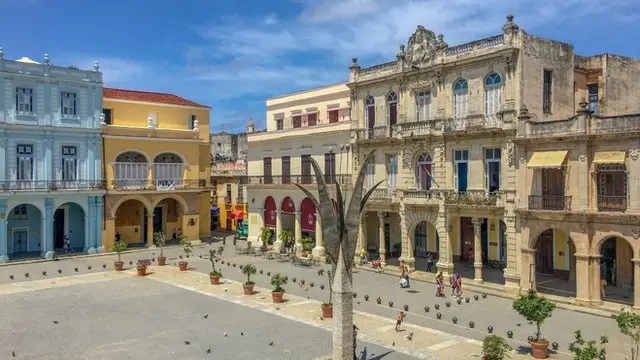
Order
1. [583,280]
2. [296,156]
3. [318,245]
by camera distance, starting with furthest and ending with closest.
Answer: [296,156] < [318,245] < [583,280]

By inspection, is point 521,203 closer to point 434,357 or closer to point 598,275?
point 598,275

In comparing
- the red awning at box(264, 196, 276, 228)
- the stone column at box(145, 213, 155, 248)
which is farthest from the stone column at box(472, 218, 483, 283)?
the stone column at box(145, 213, 155, 248)

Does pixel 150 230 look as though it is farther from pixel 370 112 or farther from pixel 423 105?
pixel 423 105

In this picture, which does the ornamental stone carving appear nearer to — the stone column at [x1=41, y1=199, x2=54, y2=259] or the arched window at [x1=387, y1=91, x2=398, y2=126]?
the arched window at [x1=387, y1=91, x2=398, y2=126]

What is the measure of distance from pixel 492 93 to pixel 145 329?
20305 millimetres

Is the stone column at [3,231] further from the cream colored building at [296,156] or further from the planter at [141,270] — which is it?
the cream colored building at [296,156]

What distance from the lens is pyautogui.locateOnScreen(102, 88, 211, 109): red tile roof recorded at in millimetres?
46500

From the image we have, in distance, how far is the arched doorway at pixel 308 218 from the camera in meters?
41.1

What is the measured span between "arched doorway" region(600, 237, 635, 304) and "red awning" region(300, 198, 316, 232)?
19.2 m

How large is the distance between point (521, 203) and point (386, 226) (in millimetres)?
13202

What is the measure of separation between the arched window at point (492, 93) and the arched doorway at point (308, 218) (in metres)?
15.5

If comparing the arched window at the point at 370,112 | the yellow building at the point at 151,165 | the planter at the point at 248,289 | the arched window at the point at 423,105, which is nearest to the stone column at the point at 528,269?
the arched window at the point at 423,105

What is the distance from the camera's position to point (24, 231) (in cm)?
4272

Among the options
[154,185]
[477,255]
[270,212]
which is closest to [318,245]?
[270,212]
